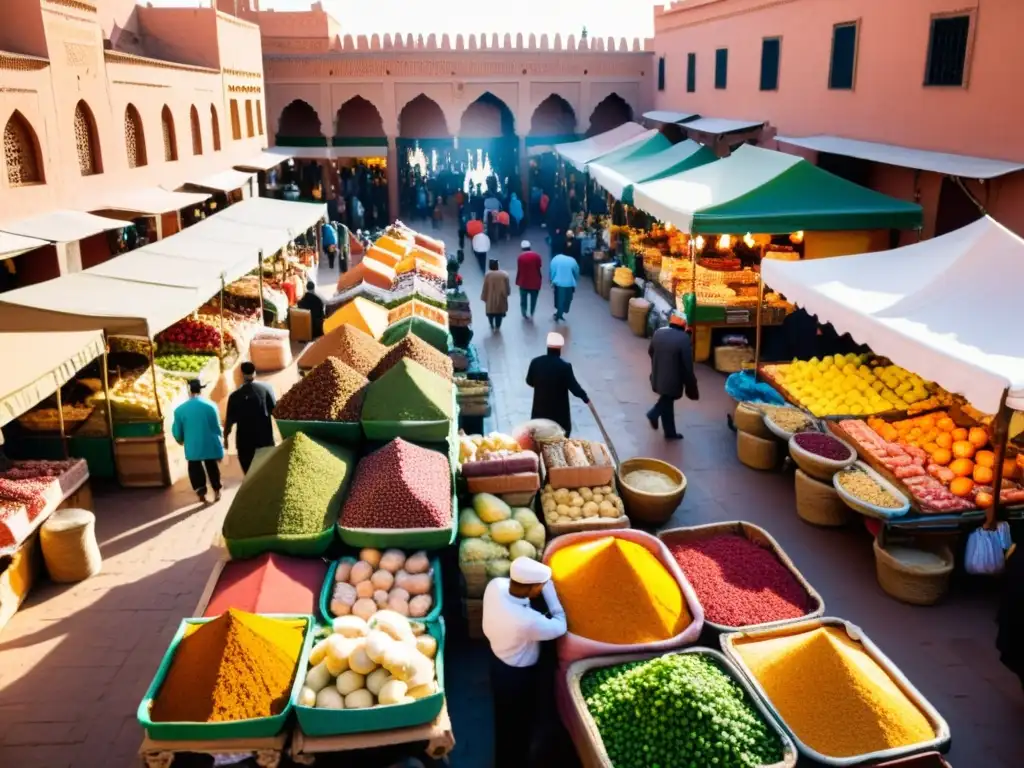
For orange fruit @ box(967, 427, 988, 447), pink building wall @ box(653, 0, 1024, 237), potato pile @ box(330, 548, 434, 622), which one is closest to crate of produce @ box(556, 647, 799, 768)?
potato pile @ box(330, 548, 434, 622)

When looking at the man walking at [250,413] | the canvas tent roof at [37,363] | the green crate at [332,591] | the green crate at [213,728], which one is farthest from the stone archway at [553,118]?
the green crate at [213,728]

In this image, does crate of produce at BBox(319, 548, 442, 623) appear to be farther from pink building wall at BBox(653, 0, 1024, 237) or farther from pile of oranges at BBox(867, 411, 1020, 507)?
pink building wall at BBox(653, 0, 1024, 237)

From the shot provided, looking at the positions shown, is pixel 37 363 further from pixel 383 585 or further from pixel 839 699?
pixel 839 699

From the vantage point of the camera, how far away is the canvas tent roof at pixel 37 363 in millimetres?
5758

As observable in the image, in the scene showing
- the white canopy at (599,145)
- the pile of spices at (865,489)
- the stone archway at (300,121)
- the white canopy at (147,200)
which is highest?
the stone archway at (300,121)

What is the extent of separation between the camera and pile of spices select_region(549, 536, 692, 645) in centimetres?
444

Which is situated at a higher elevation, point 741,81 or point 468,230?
point 741,81

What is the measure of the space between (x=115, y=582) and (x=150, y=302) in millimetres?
2864

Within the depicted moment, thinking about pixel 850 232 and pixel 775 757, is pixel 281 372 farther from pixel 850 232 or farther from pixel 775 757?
pixel 775 757

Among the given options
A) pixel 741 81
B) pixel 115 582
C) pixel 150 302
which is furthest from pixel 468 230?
pixel 115 582

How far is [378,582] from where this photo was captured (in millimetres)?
4805

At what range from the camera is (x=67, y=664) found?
5.16 m

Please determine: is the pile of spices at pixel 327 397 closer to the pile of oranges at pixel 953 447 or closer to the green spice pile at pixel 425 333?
the green spice pile at pixel 425 333

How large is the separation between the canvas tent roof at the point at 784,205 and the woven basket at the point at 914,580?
4910mm
